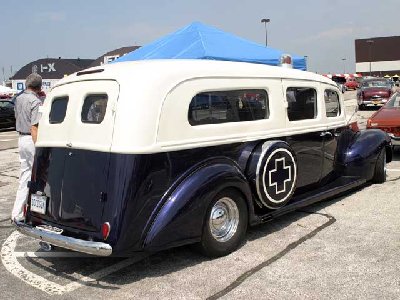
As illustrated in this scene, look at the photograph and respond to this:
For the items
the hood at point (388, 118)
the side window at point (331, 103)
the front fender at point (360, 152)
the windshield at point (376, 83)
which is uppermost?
the windshield at point (376, 83)

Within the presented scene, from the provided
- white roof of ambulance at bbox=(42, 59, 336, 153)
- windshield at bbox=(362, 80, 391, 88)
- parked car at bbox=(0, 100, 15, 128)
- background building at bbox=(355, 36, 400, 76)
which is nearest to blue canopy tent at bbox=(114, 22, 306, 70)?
white roof of ambulance at bbox=(42, 59, 336, 153)

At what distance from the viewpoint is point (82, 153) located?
421 centimetres

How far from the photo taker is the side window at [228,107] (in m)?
4.46

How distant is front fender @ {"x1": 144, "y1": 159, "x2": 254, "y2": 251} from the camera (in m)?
3.98

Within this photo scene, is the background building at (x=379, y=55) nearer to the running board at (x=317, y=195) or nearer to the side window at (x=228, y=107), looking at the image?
the running board at (x=317, y=195)

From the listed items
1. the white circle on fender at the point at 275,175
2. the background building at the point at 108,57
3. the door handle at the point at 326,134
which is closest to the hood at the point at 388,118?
the door handle at the point at 326,134

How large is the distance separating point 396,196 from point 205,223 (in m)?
3.51

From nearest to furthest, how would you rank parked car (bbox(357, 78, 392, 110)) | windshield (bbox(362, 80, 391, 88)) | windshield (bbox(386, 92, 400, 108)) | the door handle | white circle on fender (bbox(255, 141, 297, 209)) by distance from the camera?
white circle on fender (bbox(255, 141, 297, 209)) → the door handle → windshield (bbox(386, 92, 400, 108)) → parked car (bbox(357, 78, 392, 110)) → windshield (bbox(362, 80, 391, 88))

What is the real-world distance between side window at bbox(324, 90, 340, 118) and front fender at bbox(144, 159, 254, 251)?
239 centimetres

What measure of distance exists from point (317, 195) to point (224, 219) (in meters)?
1.64

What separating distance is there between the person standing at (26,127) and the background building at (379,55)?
99303 millimetres

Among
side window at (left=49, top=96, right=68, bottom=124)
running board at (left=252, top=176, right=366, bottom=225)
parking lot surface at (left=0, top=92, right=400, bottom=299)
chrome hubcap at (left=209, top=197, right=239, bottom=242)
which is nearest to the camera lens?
parking lot surface at (left=0, top=92, right=400, bottom=299)

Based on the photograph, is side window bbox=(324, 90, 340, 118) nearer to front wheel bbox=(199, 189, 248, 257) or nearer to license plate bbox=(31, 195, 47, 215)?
front wheel bbox=(199, 189, 248, 257)

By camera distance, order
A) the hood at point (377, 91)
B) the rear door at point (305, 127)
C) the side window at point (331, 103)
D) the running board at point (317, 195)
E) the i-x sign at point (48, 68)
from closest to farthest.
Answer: the running board at point (317, 195) < the rear door at point (305, 127) < the side window at point (331, 103) < the hood at point (377, 91) < the i-x sign at point (48, 68)
